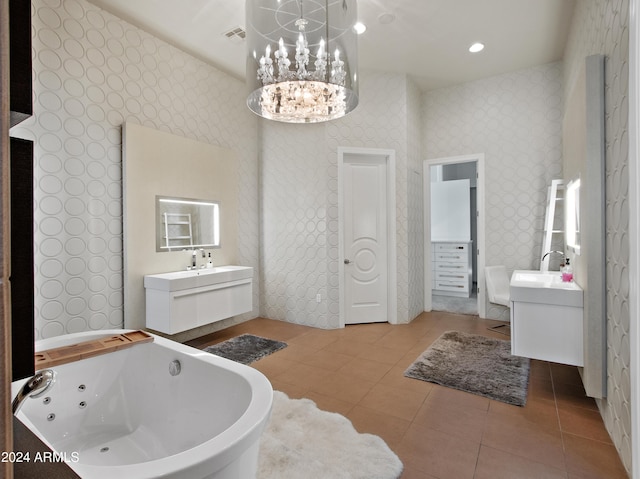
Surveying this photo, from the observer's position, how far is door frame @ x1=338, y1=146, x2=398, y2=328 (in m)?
4.61

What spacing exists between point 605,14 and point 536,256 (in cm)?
311

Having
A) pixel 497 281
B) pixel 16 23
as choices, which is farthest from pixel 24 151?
pixel 497 281

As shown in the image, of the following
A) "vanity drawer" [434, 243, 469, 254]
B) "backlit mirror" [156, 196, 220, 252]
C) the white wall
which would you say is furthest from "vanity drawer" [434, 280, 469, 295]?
"backlit mirror" [156, 196, 220, 252]

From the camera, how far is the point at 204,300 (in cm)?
377

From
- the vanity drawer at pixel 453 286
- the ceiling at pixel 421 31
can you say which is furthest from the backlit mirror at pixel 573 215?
Answer: the vanity drawer at pixel 453 286

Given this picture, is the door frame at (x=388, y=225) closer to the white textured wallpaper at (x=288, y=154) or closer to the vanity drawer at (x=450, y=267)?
the white textured wallpaper at (x=288, y=154)

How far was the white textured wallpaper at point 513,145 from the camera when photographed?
4449 millimetres

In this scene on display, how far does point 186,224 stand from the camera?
4.02 metres

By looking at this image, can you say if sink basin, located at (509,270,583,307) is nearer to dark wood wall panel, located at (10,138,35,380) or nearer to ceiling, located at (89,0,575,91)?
ceiling, located at (89,0,575,91)

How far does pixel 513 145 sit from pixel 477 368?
3126 mm

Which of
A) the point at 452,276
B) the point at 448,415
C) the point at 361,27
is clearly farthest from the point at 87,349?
the point at 452,276

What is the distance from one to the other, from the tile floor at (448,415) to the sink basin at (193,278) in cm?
106

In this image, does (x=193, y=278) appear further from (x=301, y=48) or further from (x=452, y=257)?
(x=452, y=257)

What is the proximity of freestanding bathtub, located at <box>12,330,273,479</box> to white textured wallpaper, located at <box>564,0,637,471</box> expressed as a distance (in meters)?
1.91
